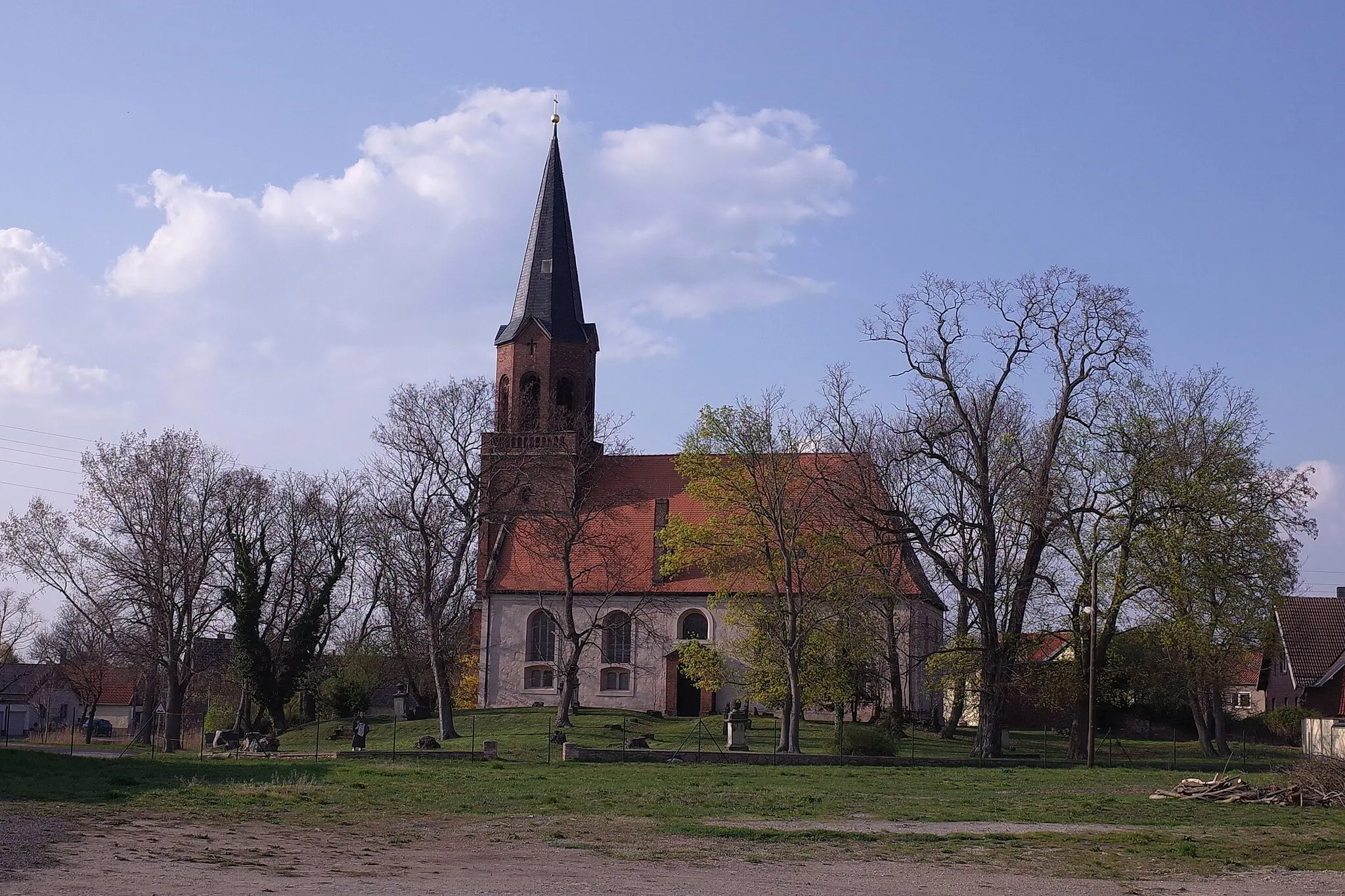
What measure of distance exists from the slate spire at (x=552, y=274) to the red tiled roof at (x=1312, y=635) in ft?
105

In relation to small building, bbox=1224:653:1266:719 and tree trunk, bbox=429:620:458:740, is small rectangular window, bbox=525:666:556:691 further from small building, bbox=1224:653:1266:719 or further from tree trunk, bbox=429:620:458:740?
small building, bbox=1224:653:1266:719

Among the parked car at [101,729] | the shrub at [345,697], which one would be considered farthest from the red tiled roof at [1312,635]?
the parked car at [101,729]

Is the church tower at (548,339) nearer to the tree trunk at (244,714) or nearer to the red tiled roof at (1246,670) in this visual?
the tree trunk at (244,714)

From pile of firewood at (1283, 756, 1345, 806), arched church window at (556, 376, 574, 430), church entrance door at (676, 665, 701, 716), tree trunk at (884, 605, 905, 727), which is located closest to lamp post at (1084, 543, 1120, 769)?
tree trunk at (884, 605, 905, 727)

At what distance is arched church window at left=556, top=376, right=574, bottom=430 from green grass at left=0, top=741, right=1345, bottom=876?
28808mm

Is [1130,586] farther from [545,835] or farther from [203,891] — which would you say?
[203,891]

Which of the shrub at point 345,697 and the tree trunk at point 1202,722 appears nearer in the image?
the tree trunk at point 1202,722

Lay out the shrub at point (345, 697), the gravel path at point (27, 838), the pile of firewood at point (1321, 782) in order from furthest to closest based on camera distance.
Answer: the shrub at point (345, 697), the pile of firewood at point (1321, 782), the gravel path at point (27, 838)

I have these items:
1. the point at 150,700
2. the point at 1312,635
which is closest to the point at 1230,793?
the point at 1312,635

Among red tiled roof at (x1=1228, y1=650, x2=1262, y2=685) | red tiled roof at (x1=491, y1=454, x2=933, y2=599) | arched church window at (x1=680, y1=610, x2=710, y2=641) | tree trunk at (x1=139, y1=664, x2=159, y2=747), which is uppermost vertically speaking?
red tiled roof at (x1=491, y1=454, x2=933, y2=599)

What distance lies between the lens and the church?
2309 inches

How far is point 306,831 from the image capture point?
16812 millimetres

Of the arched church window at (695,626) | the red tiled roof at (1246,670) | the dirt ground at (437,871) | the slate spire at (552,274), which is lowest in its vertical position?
the dirt ground at (437,871)

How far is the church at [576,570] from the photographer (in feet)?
192
